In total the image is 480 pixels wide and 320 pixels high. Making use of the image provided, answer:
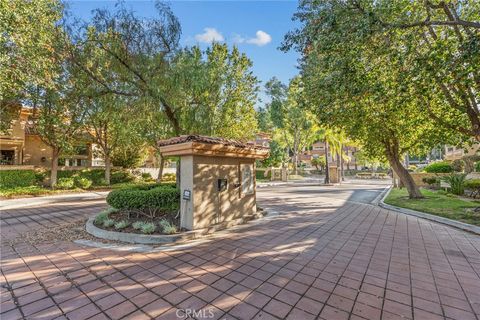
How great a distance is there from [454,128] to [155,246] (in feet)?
35.8

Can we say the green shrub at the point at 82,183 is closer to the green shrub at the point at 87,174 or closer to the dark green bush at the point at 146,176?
the green shrub at the point at 87,174

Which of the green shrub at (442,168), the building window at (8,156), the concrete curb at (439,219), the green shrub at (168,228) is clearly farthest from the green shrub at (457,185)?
the building window at (8,156)

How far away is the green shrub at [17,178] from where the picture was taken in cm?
1448

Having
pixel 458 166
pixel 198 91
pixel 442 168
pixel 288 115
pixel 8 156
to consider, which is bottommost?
pixel 442 168

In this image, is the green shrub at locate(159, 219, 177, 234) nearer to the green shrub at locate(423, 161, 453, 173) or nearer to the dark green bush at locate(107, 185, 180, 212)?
the dark green bush at locate(107, 185, 180, 212)

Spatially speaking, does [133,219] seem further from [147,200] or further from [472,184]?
[472,184]

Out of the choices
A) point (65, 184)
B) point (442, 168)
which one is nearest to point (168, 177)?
point (65, 184)

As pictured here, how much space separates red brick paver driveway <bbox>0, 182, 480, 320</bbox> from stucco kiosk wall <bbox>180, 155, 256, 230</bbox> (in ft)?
2.48

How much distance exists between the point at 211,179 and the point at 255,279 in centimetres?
296

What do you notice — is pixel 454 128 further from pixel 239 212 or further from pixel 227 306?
pixel 227 306

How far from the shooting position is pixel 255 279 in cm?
330

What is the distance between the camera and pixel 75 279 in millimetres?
3307

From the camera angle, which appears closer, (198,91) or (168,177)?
(198,91)

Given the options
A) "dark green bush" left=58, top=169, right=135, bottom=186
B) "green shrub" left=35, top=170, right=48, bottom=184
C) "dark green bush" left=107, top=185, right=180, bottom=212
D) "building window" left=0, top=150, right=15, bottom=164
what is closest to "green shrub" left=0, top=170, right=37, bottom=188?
"green shrub" left=35, top=170, right=48, bottom=184
